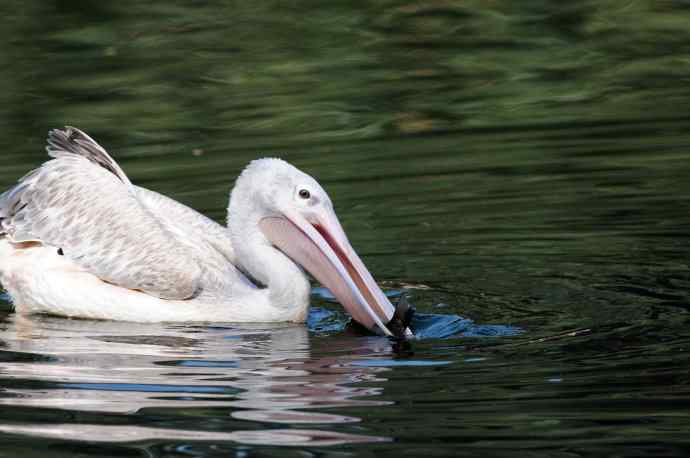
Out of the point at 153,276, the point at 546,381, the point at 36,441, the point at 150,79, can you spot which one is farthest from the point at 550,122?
the point at 36,441

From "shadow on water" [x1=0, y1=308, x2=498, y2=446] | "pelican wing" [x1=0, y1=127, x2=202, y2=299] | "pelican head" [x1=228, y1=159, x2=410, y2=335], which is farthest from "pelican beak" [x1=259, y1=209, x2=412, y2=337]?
"pelican wing" [x1=0, y1=127, x2=202, y2=299]

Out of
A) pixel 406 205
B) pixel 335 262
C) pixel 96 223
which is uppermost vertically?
pixel 96 223

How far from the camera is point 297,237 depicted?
720 cm

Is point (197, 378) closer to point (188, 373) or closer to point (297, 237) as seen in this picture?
point (188, 373)

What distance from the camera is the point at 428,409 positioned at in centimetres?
531

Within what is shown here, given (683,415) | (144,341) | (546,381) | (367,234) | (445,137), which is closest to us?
(683,415)

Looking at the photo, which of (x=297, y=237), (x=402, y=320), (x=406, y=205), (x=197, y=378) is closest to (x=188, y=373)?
(x=197, y=378)

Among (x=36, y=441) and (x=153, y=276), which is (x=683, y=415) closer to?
(x=36, y=441)

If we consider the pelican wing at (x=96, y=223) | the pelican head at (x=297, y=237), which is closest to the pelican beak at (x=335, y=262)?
the pelican head at (x=297, y=237)

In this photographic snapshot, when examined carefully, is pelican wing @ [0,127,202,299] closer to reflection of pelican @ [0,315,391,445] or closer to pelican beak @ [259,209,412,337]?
reflection of pelican @ [0,315,391,445]

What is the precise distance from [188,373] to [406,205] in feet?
10.7

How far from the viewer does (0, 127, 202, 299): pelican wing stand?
7.29 metres

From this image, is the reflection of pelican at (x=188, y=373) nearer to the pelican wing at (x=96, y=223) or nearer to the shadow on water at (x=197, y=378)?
the shadow on water at (x=197, y=378)

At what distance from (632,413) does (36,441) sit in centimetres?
194
